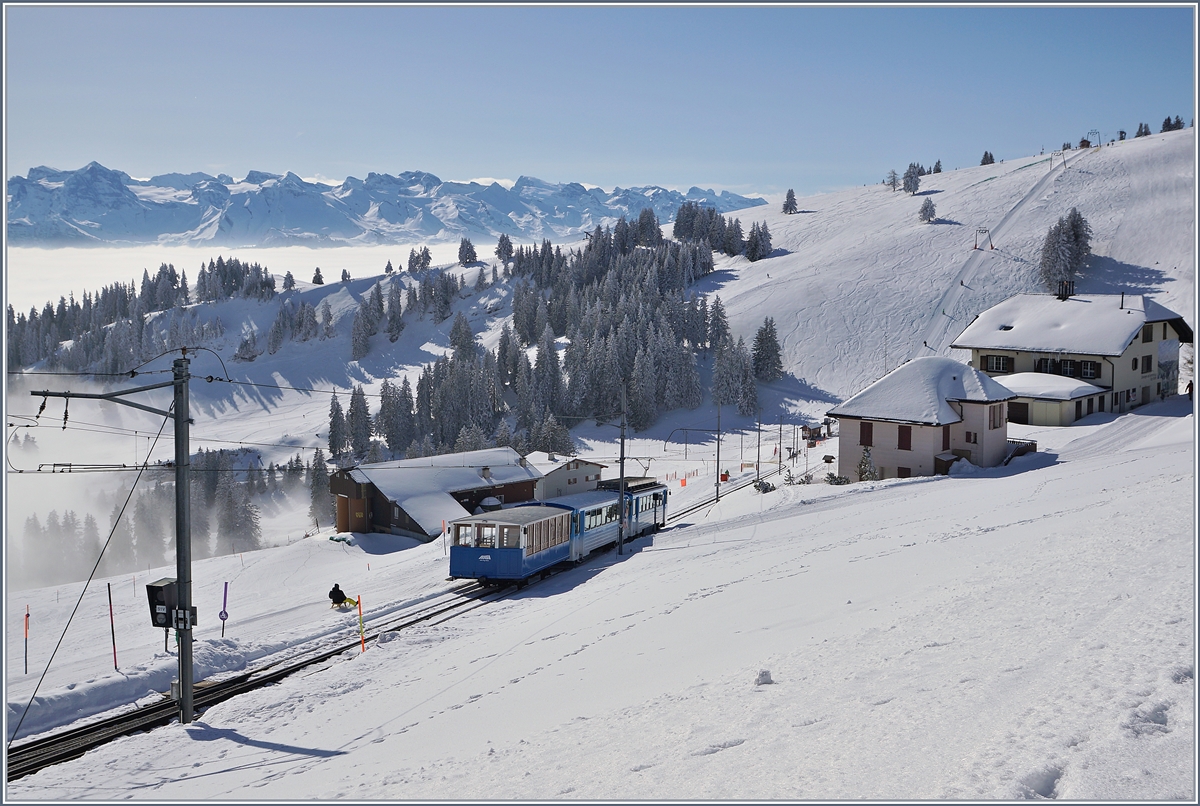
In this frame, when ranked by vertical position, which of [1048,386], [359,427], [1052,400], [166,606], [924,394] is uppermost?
[1048,386]

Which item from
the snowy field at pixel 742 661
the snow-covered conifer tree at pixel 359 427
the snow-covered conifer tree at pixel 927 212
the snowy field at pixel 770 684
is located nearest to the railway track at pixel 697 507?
the snowy field at pixel 742 661

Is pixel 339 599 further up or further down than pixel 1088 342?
further down

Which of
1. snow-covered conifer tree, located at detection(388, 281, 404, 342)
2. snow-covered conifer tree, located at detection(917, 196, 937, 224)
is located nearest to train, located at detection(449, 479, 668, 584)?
snow-covered conifer tree, located at detection(917, 196, 937, 224)

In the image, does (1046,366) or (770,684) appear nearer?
(770,684)

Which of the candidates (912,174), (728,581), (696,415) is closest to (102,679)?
(728,581)

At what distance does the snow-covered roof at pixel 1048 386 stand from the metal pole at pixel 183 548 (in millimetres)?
52965

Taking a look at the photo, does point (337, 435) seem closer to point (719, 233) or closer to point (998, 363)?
point (998, 363)

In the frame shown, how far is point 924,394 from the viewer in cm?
4491

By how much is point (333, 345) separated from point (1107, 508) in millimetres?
167326

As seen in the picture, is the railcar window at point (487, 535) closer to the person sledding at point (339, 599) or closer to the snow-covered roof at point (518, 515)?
the snow-covered roof at point (518, 515)

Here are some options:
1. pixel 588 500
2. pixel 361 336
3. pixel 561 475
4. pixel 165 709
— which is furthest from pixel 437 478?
pixel 361 336

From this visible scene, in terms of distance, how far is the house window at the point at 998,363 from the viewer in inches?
2485

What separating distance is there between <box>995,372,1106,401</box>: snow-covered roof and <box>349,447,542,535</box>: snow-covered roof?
118 ft

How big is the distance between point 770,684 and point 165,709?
13.6 meters
